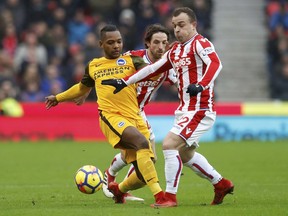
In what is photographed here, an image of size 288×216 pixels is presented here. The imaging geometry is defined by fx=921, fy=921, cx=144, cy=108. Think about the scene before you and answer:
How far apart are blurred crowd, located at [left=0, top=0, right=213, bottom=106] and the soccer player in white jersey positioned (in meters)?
12.8

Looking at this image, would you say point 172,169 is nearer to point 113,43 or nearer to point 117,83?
point 117,83

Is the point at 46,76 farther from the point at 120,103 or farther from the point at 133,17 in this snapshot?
the point at 120,103

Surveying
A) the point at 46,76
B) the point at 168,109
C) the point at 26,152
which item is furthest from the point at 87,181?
the point at 46,76

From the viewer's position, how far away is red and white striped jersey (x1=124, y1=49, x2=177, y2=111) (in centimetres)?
1187

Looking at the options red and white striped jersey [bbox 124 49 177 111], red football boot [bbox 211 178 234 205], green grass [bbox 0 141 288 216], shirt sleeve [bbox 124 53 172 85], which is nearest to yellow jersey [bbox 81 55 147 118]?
shirt sleeve [bbox 124 53 172 85]

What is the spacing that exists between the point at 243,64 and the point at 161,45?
15558mm

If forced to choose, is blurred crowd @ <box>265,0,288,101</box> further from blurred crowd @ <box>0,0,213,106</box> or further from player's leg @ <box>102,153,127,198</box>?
player's leg @ <box>102,153,127,198</box>

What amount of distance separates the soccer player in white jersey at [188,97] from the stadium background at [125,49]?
35.8ft

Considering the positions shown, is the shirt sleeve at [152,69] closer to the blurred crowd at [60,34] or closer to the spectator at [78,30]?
the blurred crowd at [60,34]

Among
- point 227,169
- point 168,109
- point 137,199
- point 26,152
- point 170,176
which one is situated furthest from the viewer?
point 168,109

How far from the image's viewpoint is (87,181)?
35.9 feet

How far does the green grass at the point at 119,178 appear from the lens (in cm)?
1037

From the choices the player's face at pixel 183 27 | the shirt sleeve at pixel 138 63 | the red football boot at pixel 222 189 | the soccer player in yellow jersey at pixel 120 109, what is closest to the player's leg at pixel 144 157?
the soccer player in yellow jersey at pixel 120 109

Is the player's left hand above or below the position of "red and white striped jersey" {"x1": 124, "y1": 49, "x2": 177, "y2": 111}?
above
